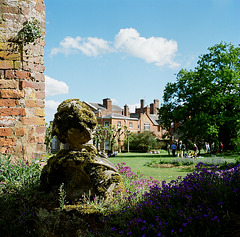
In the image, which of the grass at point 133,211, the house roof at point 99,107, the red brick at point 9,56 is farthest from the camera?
the house roof at point 99,107

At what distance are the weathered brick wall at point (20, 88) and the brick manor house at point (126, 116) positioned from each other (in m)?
42.5

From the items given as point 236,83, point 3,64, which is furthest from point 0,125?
point 236,83

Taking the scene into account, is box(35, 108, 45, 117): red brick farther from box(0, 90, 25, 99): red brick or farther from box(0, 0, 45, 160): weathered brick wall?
box(0, 90, 25, 99): red brick

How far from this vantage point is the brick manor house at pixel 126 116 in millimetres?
51594

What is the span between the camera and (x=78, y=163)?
4.45 meters

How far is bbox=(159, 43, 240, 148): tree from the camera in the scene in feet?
90.3

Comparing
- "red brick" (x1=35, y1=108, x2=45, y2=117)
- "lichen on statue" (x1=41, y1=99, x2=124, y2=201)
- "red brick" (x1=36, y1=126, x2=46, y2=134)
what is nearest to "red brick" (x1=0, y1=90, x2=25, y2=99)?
"red brick" (x1=35, y1=108, x2=45, y2=117)

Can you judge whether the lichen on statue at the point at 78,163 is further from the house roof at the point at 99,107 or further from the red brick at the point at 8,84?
the house roof at the point at 99,107

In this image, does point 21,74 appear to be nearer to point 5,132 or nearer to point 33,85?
point 33,85

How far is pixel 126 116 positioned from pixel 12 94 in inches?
2023

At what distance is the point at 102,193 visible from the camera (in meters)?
4.44

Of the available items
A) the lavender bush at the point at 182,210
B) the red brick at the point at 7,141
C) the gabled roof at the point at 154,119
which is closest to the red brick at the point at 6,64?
the red brick at the point at 7,141

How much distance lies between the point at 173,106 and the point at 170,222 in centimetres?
3188

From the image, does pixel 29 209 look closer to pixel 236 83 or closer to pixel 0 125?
pixel 0 125
